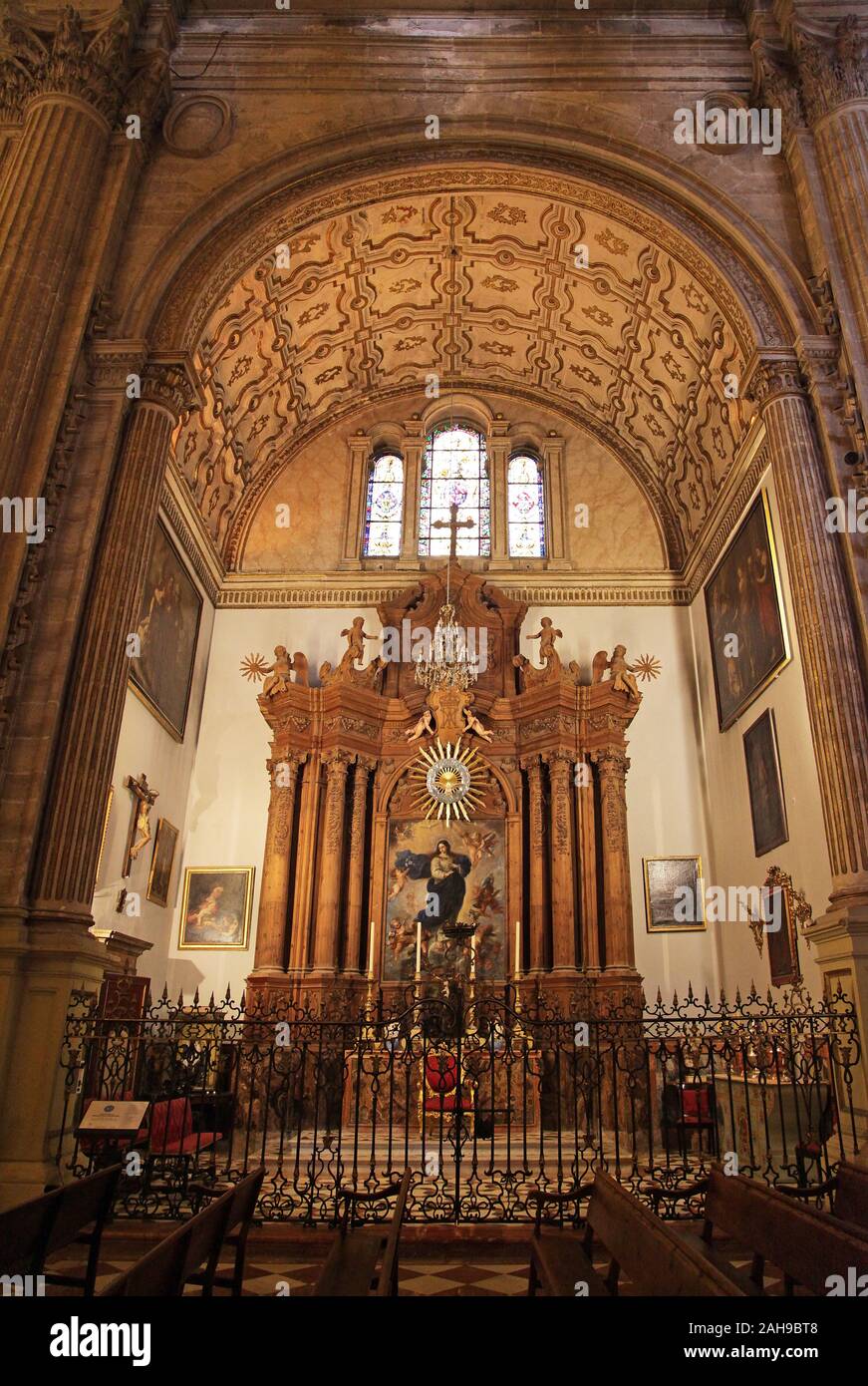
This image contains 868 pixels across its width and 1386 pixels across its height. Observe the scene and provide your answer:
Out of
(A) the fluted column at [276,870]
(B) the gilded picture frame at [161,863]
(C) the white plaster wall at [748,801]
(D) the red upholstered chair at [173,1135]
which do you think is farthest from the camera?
(A) the fluted column at [276,870]

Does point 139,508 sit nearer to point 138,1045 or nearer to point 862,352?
point 138,1045

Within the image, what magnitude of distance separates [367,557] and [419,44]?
740cm

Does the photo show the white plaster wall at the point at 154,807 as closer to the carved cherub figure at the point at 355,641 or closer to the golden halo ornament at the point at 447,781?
the carved cherub figure at the point at 355,641

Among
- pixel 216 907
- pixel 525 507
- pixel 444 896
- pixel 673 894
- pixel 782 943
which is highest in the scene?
pixel 525 507

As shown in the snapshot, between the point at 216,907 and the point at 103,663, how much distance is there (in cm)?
636

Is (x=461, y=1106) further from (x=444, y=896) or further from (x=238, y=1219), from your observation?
(x=444, y=896)

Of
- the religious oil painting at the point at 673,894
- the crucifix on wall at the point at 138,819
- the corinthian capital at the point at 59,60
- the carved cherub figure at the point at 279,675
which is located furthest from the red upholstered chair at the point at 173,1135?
the corinthian capital at the point at 59,60

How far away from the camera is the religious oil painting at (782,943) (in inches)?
412

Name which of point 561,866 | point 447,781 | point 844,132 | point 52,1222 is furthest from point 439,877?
point 844,132

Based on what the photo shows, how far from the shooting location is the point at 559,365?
15977 millimetres

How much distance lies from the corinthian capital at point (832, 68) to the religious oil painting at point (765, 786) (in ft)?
22.5

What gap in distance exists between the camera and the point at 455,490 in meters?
16.6

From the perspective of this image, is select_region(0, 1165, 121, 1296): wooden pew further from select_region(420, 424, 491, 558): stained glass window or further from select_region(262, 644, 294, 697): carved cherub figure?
select_region(420, 424, 491, 558): stained glass window

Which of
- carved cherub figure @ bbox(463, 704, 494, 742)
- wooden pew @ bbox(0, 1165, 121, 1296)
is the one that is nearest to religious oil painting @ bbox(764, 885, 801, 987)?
carved cherub figure @ bbox(463, 704, 494, 742)
